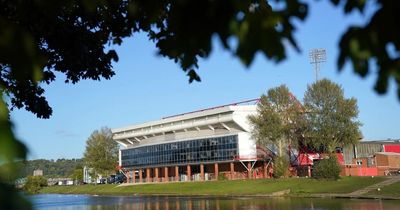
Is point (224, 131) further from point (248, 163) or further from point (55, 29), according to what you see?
point (55, 29)

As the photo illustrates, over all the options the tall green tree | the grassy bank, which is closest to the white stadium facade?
the grassy bank

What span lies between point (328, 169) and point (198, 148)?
31.8 metres

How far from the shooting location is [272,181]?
75.0 meters

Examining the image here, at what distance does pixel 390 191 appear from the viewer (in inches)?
2131

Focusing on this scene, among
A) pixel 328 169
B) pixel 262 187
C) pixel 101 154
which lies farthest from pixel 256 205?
pixel 101 154

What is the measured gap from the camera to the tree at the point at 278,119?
81.1 m

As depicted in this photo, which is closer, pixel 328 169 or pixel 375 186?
pixel 375 186

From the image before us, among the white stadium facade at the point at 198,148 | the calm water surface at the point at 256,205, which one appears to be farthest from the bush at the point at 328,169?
the white stadium facade at the point at 198,148

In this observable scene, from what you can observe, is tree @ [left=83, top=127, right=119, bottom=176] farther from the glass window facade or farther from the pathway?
the pathway

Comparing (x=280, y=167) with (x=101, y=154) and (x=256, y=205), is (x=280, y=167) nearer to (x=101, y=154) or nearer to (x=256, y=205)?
(x=256, y=205)

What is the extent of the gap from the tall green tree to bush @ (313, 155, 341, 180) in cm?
932

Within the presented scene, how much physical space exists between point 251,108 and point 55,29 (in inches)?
3199

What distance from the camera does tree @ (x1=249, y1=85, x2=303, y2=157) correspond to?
81.1 metres

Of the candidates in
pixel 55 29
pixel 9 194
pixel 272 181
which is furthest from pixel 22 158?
pixel 272 181
